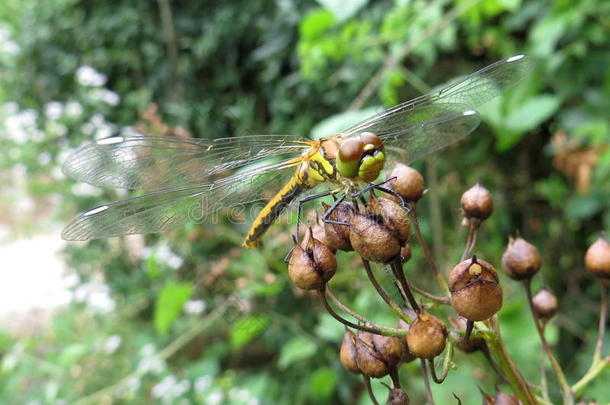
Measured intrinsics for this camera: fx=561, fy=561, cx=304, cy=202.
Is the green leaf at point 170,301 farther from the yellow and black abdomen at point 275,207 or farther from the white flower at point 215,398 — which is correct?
the yellow and black abdomen at point 275,207

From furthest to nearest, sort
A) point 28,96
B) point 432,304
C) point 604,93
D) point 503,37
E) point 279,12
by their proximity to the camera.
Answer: point 28,96 → point 279,12 → point 503,37 → point 604,93 → point 432,304

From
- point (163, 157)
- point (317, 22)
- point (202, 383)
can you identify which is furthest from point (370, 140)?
point (202, 383)

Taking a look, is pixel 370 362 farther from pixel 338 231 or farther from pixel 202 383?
pixel 202 383

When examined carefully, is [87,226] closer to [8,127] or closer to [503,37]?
[503,37]

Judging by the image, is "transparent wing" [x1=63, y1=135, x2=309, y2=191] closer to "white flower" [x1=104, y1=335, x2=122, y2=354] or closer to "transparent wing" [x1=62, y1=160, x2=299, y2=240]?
"transparent wing" [x1=62, y1=160, x2=299, y2=240]

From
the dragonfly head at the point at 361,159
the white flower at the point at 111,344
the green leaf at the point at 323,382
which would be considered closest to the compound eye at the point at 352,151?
the dragonfly head at the point at 361,159

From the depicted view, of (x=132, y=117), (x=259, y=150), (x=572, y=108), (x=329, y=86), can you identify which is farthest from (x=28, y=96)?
(x=572, y=108)

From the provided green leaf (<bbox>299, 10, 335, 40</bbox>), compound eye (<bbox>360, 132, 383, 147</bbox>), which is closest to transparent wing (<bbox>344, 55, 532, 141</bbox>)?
compound eye (<bbox>360, 132, 383, 147</bbox>)
